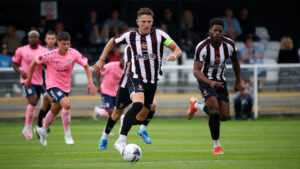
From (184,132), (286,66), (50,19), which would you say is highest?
(50,19)

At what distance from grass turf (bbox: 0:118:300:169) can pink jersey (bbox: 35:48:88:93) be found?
116cm

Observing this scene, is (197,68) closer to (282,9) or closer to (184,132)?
(184,132)

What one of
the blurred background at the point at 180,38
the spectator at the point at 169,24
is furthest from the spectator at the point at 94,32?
the spectator at the point at 169,24

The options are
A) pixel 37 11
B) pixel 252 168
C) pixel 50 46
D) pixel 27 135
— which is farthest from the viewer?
pixel 37 11

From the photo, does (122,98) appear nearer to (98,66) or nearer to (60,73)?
(98,66)

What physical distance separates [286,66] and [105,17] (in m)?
7.61

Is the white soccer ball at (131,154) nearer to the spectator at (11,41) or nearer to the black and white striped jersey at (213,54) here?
the black and white striped jersey at (213,54)

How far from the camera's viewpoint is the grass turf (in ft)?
27.4

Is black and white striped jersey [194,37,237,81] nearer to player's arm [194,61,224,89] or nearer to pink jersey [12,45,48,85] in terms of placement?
player's arm [194,61,224,89]

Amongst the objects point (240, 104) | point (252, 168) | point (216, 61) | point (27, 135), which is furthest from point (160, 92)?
point (252, 168)

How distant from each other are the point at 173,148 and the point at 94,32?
1074cm

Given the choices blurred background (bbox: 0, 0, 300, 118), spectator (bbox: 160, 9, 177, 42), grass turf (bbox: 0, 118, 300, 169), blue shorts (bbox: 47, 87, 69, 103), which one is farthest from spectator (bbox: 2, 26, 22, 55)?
blue shorts (bbox: 47, 87, 69, 103)

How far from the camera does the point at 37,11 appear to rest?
23.8m

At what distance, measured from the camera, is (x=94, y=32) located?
20.7 metres
